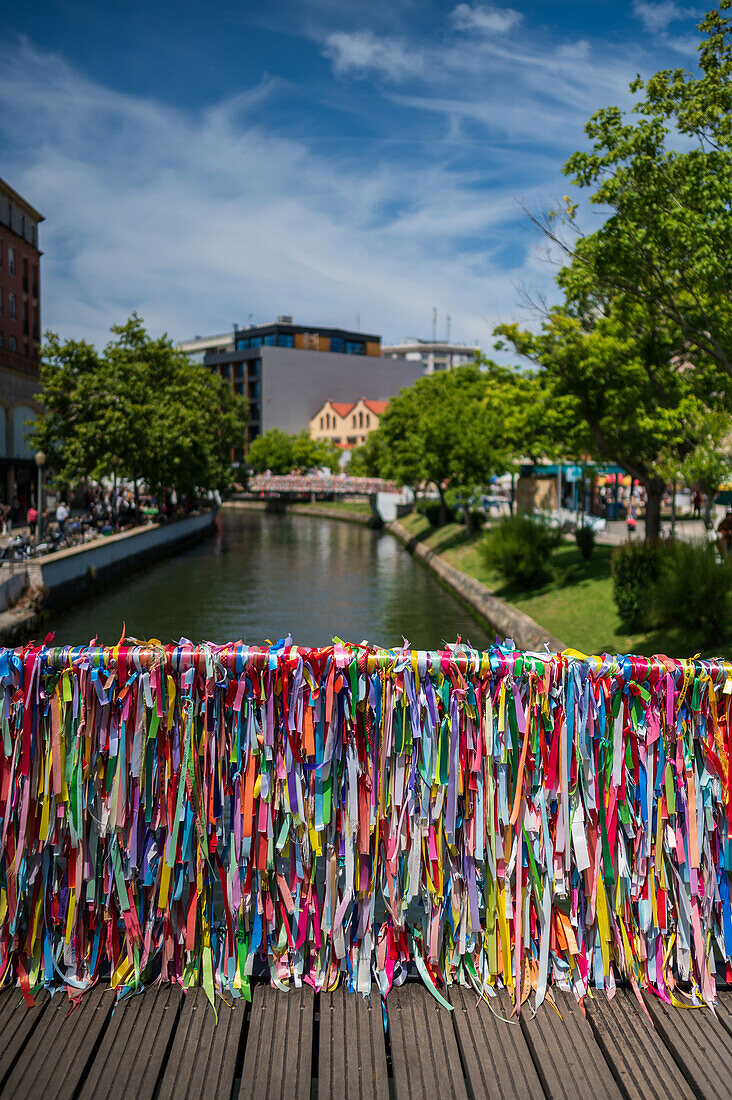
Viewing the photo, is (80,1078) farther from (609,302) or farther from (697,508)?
(697,508)

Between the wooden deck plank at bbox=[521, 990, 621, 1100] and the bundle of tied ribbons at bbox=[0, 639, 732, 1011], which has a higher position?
the bundle of tied ribbons at bbox=[0, 639, 732, 1011]

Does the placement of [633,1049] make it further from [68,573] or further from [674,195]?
[68,573]

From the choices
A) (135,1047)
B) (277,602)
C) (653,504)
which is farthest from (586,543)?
(135,1047)

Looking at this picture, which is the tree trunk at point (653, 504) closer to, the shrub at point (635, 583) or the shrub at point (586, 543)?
the shrub at point (586, 543)

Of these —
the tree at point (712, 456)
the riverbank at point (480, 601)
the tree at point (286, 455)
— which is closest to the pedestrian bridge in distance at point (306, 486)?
the tree at point (286, 455)

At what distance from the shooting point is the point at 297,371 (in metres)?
129

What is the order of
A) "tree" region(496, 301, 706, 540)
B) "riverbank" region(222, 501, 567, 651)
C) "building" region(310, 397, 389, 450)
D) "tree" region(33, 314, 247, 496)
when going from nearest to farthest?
"tree" region(496, 301, 706, 540)
"riverbank" region(222, 501, 567, 651)
"tree" region(33, 314, 247, 496)
"building" region(310, 397, 389, 450)

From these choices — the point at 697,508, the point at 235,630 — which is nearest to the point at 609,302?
the point at 235,630

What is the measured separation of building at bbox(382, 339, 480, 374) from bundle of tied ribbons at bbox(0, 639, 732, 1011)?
191 m

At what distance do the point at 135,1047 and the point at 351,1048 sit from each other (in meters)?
0.89

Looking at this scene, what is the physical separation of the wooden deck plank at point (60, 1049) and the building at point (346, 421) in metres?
116

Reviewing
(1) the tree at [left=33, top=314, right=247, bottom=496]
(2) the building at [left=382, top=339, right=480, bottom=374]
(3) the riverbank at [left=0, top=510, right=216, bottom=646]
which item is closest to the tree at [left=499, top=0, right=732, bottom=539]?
(3) the riverbank at [left=0, top=510, right=216, bottom=646]

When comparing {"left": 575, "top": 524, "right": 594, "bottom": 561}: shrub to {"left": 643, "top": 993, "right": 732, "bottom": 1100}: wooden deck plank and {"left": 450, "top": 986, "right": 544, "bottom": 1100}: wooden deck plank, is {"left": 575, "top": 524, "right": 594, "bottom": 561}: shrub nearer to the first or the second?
{"left": 643, "top": 993, "right": 732, "bottom": 1100}: wooden deck plank

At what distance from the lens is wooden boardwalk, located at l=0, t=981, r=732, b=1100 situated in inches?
137
